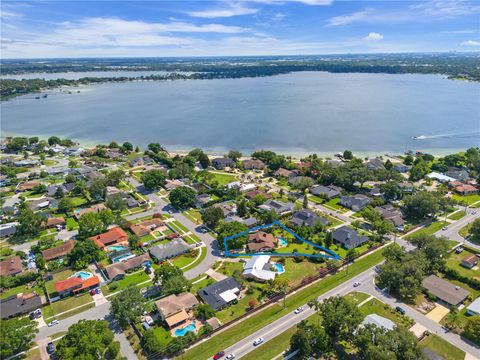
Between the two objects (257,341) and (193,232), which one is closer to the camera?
(257,341)

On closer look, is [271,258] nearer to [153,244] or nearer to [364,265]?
[364,265]

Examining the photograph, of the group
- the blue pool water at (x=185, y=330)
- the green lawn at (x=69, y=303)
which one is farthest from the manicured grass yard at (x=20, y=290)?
the blue pool water at (x=185, y=330)

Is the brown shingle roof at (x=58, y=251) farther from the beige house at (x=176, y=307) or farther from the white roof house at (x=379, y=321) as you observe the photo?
the white roof house at (x=379, y=321)

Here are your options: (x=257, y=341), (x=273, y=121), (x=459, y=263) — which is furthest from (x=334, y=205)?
(x=273, y=121)

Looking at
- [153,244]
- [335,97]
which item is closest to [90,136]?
[153,244]

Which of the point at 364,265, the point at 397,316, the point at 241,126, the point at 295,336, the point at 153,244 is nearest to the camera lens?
the point at 295,336

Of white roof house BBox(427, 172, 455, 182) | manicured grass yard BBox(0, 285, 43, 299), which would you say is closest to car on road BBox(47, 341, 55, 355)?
manicured grass yard BBox(0, 285, 43, 299)

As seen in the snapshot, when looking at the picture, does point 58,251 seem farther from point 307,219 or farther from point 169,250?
point 307,219
